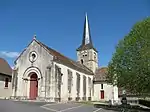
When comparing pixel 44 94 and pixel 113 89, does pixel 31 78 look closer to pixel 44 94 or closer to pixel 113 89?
pixel 44 94

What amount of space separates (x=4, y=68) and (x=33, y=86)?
29.5 ft

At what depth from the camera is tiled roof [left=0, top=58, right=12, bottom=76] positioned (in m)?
41.0

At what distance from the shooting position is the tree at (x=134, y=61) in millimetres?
20078

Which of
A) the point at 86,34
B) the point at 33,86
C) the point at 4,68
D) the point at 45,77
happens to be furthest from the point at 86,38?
the point at 45,77

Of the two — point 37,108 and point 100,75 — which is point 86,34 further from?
point 37,108

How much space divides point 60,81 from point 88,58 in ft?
66.3

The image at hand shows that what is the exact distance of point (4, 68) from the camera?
42.4m

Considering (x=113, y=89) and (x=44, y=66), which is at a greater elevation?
(x=44, y=66)

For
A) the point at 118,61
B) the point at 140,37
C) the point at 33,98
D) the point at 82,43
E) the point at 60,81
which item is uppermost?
the point at 82,43

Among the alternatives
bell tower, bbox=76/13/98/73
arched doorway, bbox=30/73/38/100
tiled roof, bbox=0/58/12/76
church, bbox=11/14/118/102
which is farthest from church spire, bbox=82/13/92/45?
arched doorway, bbox=30/73/38/100

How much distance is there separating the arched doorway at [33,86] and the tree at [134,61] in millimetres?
16390

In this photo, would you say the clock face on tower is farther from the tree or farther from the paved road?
the tree

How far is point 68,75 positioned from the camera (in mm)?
38281

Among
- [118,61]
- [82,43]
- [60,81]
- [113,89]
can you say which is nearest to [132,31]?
[118,61]
